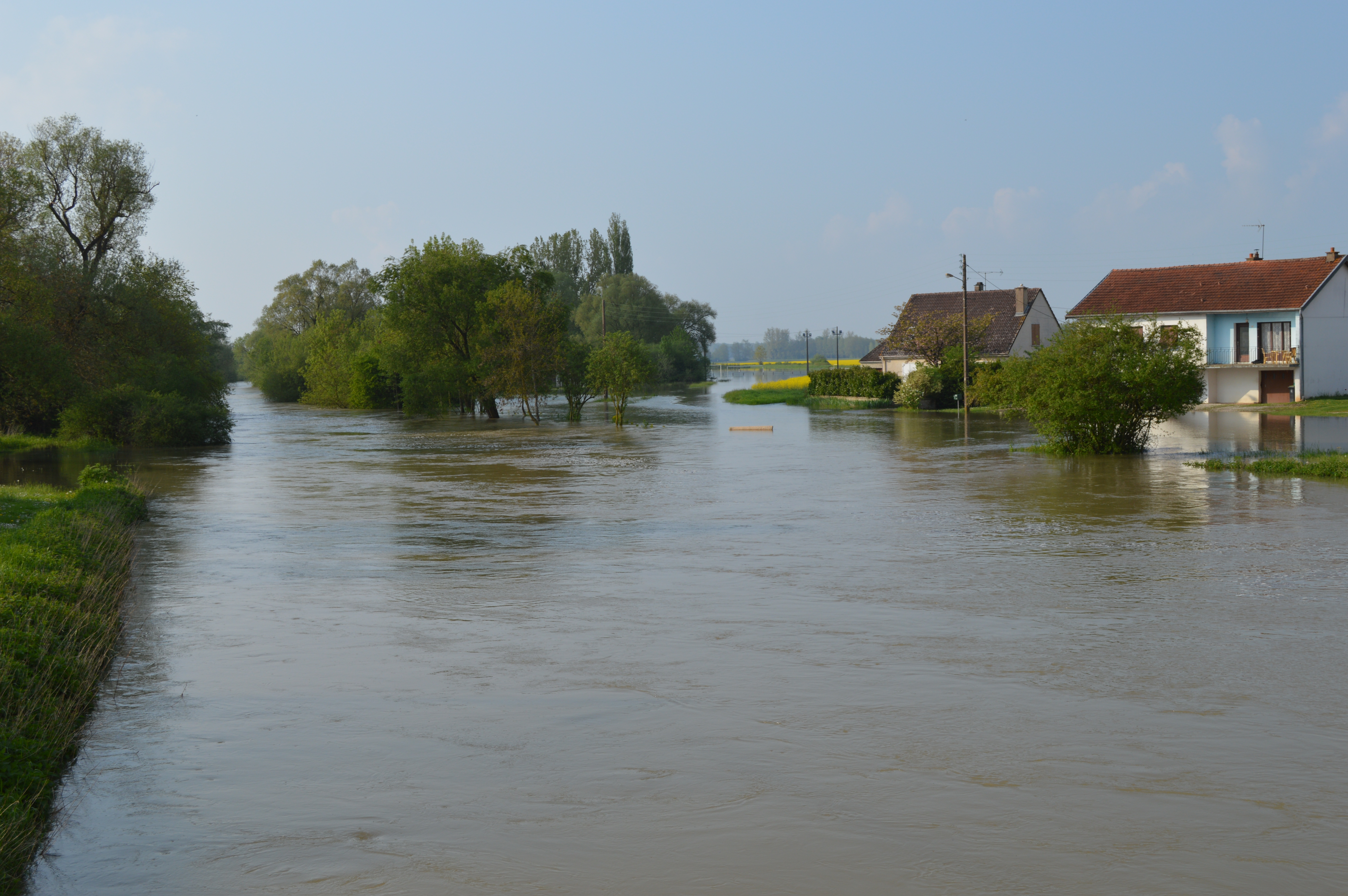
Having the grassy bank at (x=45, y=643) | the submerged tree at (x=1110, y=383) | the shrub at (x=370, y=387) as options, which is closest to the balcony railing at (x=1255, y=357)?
the submerged tree at (x=1110, y=383)

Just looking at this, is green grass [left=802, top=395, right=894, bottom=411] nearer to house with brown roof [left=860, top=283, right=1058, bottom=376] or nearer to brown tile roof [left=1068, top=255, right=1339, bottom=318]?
house with brown roof [left=860, top=283, right=1058, bottom=376]

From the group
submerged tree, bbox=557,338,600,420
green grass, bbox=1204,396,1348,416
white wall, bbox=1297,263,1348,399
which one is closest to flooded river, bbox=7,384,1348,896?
green grass, bbox=1204,396,1348,416

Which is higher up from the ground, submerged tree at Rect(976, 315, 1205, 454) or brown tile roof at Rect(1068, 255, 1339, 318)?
brown tile roof at Rect(1068, 255, 1339, 318)

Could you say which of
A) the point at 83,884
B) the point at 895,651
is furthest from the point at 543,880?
the point at 895,651

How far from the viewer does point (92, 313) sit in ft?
137

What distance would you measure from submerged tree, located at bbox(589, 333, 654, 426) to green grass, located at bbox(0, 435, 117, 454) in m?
20.5

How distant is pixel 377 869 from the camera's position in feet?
19.0

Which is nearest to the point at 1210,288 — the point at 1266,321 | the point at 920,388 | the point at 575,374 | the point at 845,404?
the point at 1266,321

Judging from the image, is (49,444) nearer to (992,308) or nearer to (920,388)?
(920,388)

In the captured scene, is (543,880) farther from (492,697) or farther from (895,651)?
(895,651)

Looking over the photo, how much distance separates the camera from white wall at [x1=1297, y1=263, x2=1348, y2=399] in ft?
175

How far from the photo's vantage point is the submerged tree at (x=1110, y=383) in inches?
1116

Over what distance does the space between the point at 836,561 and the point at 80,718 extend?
31.0 feet

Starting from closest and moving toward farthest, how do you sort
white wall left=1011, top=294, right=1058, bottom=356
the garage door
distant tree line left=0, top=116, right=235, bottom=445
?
distant tree line left=0, top=116, right=235, bottom=445 < the garage door < white wall left=1011, top=294, right=1058, bottom=356
